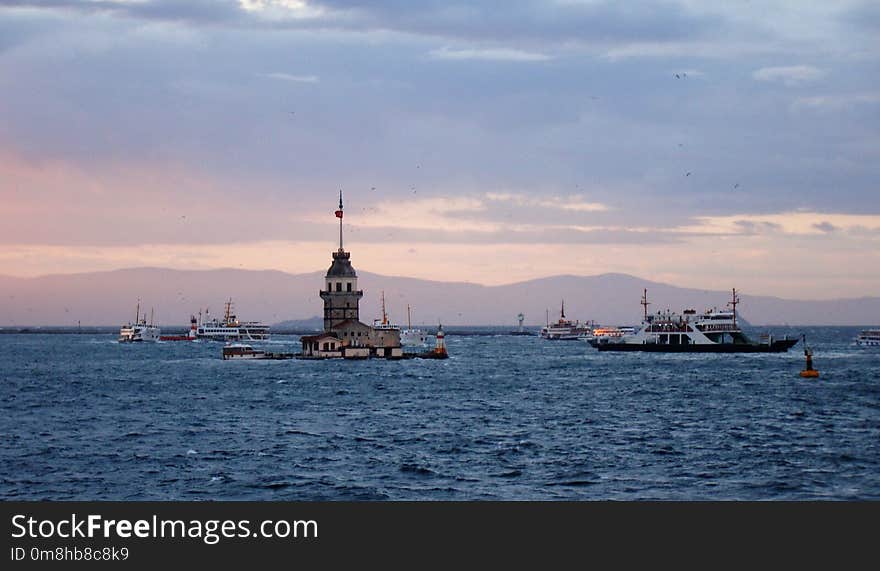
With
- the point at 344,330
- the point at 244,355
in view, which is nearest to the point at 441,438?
the point at 344,330

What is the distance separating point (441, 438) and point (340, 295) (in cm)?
9145

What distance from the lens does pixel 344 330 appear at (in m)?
143

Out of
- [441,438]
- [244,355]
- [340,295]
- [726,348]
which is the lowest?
[441,438]

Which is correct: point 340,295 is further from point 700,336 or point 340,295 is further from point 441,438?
point 441,438

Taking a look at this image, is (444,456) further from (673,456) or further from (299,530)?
(299,530)

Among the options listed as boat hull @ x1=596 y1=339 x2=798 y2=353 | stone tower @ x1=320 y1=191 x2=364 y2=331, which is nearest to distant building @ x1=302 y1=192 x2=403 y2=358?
stone tower @ x1=320 y1=191 x2=364 y2=331

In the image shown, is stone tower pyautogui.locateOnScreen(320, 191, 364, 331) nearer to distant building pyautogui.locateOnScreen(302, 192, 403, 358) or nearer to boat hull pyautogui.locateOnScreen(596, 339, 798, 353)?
distant building pyautogui.locateOnScreen(302, 192, 403, 358)

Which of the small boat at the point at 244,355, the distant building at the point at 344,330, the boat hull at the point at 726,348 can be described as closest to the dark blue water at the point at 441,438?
the distant building at the point at 344,330

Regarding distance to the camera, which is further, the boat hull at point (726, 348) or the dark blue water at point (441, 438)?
the boat hull at point (726, 348)

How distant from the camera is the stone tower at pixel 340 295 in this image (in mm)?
146625

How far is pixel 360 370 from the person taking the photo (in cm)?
12144

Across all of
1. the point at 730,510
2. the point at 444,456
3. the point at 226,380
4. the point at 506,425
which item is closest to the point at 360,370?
the point at 226,380

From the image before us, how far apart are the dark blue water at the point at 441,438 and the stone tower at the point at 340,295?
4020 cm

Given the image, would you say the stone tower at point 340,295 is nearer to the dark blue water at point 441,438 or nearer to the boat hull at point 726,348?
the dark blue water at point 441,438
